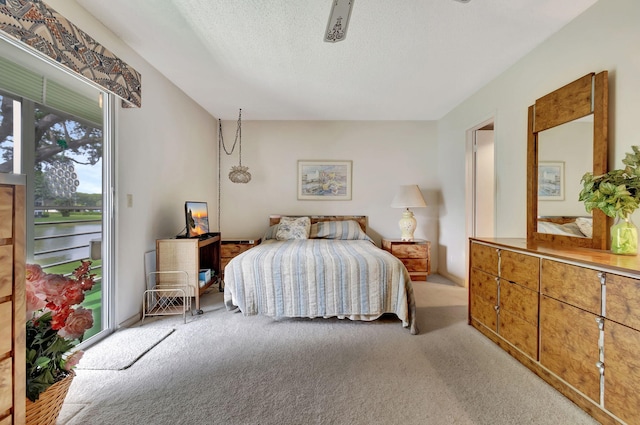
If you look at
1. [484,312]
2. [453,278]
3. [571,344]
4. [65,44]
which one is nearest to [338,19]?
[65,44]

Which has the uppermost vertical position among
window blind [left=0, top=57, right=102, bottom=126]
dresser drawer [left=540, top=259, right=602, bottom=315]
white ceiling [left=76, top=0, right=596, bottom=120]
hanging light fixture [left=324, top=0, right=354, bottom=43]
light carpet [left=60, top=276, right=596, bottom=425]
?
white ceiling [left=76, top=0, right=596, bottom=120]

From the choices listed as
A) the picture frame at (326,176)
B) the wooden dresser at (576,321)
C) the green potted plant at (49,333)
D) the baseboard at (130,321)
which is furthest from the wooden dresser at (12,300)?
the picture frame at (326,176)

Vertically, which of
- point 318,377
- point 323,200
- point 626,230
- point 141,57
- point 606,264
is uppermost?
point 141,57

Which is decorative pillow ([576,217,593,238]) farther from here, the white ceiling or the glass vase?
the white ceiling

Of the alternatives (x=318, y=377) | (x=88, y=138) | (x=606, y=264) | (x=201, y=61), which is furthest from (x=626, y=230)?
(x=88, y=138)

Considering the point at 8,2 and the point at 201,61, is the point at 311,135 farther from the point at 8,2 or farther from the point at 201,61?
the point at 8,2

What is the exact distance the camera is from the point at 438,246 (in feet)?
14.0

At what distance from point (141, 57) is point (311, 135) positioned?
244 centimetres

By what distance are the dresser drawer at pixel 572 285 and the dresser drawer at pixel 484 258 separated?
0.44m

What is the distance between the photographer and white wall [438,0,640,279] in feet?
5.32

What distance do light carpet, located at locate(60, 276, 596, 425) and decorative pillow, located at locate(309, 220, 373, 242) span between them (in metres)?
1.71

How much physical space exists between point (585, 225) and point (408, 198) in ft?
7.14

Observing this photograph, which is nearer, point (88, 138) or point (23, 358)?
point (23, 358)

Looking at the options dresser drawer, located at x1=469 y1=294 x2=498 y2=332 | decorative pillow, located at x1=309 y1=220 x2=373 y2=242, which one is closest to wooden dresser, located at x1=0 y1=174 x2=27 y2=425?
dresser drawer, located at x1=469 y1=294 x2=498 y2=332
